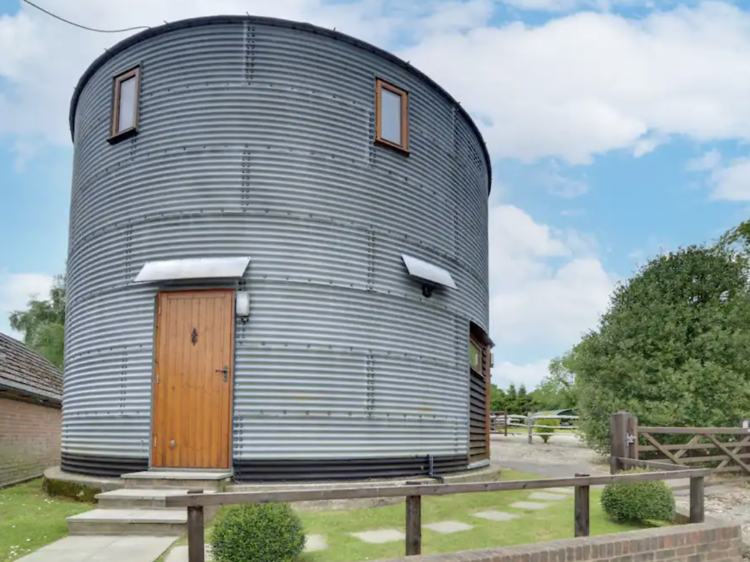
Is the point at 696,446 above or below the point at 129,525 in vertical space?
above

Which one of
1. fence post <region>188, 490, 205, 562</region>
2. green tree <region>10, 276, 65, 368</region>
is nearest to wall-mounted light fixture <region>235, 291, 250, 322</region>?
fence post <region>188, 490, 205, 562</region>

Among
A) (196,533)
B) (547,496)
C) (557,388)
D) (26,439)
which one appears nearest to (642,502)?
(547,496)

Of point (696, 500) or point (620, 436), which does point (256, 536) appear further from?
point (620, 436)

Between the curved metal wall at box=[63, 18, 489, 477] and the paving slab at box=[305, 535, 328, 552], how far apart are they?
1.81 metres

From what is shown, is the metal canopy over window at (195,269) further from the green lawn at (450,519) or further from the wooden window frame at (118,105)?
the green lawn at (450,519)

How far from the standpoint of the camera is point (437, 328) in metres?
10.2

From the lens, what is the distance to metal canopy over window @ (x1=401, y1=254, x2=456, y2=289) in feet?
31.5

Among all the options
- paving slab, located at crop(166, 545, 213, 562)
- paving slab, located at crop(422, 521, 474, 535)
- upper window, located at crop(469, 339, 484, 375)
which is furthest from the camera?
upper window, located at crop(469, 339, 484, 375)

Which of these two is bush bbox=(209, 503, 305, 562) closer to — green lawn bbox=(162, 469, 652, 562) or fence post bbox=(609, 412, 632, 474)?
green lawn bbox=(162, 469, 652, 562)

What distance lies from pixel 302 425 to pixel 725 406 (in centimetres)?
1061

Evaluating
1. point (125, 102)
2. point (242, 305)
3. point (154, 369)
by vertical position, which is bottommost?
point (154, 369)

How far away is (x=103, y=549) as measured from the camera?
20.1 feet

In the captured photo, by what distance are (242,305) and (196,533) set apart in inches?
156

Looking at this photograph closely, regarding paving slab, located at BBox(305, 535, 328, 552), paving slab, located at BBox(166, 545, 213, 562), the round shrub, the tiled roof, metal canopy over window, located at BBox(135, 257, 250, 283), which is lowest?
paving slab, located at BBox(305, 535, 328, 552)
